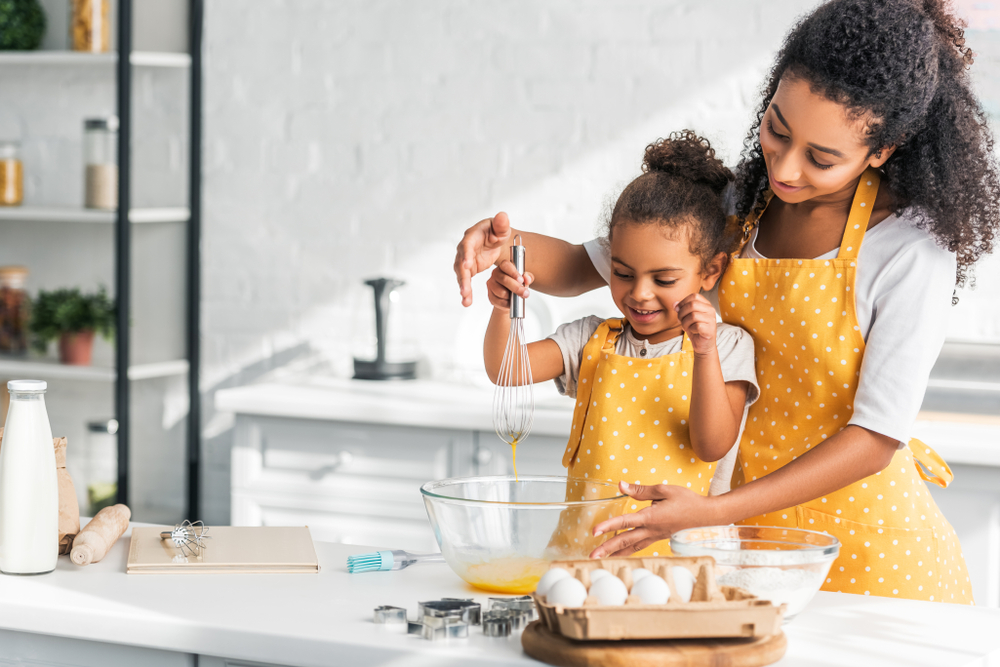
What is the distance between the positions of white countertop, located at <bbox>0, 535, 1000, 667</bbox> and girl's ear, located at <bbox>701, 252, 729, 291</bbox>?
0.45m

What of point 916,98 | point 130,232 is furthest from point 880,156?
point 130,232

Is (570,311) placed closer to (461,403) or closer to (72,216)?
(461,403)

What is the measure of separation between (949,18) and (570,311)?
143 centimetres

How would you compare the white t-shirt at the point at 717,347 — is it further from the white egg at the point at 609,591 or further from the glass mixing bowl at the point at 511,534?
the white egg at the point at 609,591

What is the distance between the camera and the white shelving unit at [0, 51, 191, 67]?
2809mm

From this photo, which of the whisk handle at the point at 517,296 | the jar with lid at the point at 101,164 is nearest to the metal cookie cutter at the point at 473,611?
the whisk handle at the point at 517,296

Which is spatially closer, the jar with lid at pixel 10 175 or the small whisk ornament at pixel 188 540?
the small whisk ornament at pixel 188 540

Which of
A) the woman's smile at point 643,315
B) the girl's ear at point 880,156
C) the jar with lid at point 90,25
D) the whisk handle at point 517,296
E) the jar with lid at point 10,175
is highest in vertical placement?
the jar with lid at point 90,25

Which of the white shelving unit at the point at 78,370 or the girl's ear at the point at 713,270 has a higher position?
the girl's ear at the point at 713,270

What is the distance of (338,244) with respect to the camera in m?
2.82

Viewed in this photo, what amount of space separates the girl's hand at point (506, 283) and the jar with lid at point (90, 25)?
2016 millimetres

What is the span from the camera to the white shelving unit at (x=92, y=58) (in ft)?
9.21

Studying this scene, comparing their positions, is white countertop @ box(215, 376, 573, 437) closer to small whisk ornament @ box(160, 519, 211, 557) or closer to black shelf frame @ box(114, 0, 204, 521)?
black shelf frame @ box(114, 0, 204, 521)

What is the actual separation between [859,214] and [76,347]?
2291mm
